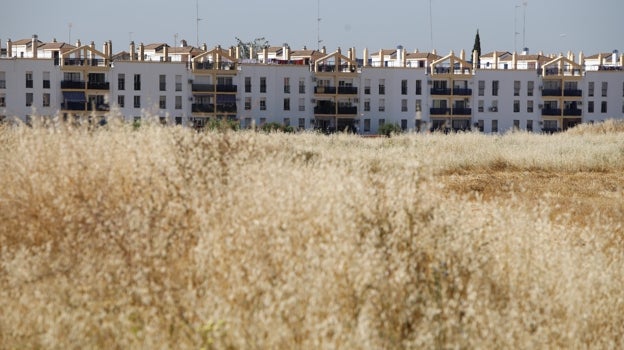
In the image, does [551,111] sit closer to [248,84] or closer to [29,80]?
[248,84]

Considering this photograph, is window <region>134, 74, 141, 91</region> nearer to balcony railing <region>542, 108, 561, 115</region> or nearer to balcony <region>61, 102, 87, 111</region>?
balcony <region>61, 102, 87, 111</region>

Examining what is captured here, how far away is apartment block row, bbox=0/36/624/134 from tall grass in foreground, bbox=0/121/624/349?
79024mm

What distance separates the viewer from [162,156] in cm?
1056

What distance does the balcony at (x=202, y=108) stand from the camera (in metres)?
92.0

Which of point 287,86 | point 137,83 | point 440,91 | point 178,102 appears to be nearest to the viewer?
point 137,83

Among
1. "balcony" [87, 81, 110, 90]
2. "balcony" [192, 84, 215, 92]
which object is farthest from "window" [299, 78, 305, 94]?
"balcony" [87, 81, 110, 90]

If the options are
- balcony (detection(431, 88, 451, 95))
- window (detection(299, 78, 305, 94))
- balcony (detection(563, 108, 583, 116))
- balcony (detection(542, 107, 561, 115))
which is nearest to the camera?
window (detection(299, 78, 305, 94))

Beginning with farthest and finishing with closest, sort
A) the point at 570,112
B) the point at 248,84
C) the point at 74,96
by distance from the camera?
the point at 570,112
the point at 248,84
the point at 74,96

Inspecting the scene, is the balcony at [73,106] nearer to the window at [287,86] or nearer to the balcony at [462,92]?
the window at [287,86]

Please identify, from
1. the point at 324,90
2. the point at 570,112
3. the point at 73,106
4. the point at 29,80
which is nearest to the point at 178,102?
the point at 73,106

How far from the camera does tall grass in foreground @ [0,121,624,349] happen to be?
8031 millimetres

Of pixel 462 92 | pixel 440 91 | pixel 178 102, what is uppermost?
pixel 440 91

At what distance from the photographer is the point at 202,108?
9212 cm

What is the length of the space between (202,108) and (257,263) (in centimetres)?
8468
